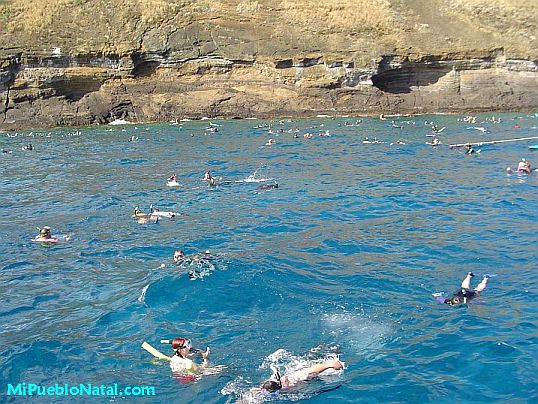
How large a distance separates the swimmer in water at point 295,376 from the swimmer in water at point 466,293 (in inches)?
133

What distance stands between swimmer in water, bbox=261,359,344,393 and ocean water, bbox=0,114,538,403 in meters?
0.14

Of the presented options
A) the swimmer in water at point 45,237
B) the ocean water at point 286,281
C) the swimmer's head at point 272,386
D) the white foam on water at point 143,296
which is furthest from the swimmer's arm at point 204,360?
the swimmer in water at point 45,237

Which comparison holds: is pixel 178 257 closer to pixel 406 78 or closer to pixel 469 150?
pixel 469 150

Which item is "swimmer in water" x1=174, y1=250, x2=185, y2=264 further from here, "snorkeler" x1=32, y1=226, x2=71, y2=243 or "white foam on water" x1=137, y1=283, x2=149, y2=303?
"snorkeler" x1=32, y1=226, x2=71, y2=243

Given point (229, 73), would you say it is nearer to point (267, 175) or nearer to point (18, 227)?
point (267, 175)

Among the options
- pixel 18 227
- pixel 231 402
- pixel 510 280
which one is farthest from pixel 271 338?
pixel 18 227

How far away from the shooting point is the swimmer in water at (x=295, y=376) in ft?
25.9

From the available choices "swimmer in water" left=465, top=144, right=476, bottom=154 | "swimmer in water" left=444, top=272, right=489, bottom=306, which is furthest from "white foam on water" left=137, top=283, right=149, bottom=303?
"swimmer in water" left=465, top=144, right=476, bottom=154

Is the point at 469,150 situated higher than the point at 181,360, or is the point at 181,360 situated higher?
the point at 469,150

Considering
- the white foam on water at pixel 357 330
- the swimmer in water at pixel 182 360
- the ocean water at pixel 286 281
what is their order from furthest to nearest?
the white foam on water at pixel 357 330 → the ocean water at pixel 286 281 → the swimmer in water at pixel 182 360

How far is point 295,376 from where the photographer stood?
8352 millimetres

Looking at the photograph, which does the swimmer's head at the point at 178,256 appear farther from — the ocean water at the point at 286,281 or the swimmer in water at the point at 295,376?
the swimmer in water at the point at 295,376

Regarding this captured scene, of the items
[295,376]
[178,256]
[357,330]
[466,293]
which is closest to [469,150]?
[466,293]

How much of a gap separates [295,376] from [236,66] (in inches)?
1855
